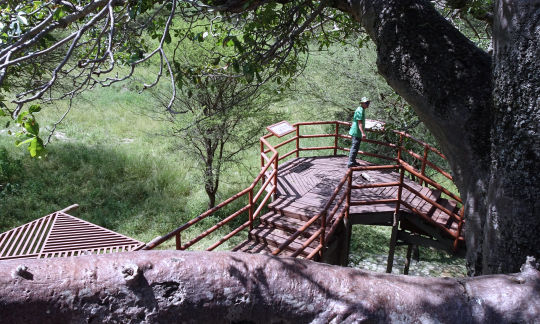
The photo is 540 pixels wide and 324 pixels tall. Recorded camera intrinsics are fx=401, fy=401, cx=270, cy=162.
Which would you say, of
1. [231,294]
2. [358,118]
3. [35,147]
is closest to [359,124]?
[358,118]

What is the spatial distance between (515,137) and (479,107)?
1.20ft

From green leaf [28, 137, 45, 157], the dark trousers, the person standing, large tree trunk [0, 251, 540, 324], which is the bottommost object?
the dark trousers

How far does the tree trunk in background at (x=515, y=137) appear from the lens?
2.44m

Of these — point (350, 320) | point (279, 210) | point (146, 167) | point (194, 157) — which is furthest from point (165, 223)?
point (350, 320)

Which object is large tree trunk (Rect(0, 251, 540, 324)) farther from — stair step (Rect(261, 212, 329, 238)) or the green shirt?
the green shirt

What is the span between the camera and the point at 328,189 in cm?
783

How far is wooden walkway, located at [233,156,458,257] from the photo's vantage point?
→ 256 inches

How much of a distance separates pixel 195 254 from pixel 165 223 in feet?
33.6

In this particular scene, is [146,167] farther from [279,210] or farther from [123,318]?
[123,318]

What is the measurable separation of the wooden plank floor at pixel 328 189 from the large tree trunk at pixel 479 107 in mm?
3820

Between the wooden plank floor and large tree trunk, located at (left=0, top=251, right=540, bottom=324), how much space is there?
4845 mm

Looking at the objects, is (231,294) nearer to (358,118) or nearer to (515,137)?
(515,137)

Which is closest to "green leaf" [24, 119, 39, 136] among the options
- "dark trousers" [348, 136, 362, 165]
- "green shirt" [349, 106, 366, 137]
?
"green shirt" [349, 106, 366, 137]

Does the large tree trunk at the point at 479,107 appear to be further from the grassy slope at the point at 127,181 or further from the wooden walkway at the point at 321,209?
the grassy slope at the point at 127,181
